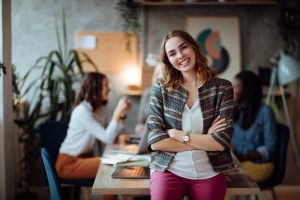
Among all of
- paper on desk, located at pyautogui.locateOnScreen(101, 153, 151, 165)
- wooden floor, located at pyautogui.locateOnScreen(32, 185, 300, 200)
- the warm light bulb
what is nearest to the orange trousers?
paper on desk, located at pyautogui.locateOnScreen(101, 153, 151, 165)

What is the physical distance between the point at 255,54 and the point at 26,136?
2339 millimetres

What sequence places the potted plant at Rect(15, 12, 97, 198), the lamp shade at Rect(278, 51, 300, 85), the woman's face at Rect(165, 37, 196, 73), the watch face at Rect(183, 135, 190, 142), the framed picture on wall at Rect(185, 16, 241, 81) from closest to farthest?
the watch face at Rect(183, 135, 190, 142) < the woman's face at Rect(165, 37, 196, 73) < the potted plant at Rect(15, 12, 97, 198) < the lamp shade at Rect(278, 51, 300, 85) < the framed picture on wall at Rect(185, 16, 241, 81)


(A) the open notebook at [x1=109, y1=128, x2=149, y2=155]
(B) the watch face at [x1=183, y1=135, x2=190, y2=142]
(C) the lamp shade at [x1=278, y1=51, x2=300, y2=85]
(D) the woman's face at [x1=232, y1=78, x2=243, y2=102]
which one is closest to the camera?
(B) the watch face at [x1=183, y1=135, x2=190, y2=142]

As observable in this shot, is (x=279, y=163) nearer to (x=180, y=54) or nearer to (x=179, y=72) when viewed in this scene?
(x=179, y=72)

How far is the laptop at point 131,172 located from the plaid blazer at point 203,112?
0.10 meters

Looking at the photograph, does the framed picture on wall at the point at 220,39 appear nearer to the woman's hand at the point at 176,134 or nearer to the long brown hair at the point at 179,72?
the long brown hair at the point at 179,72

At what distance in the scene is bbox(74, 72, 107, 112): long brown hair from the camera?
3223 mm

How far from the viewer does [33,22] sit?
4.23 metres

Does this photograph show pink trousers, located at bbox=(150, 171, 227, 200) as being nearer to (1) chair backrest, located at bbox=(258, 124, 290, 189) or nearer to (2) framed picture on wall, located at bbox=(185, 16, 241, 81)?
(1) chair backrest, located at bbox=(258, 124, 290, 189)

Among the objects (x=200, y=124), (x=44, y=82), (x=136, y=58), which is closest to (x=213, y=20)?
(x=136, y=58)

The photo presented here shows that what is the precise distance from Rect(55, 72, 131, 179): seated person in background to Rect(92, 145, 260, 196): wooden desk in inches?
31.4

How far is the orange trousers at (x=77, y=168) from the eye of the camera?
A: 3008mm

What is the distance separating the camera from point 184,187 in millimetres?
2072

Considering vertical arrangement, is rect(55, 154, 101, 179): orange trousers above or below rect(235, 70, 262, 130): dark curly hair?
below
